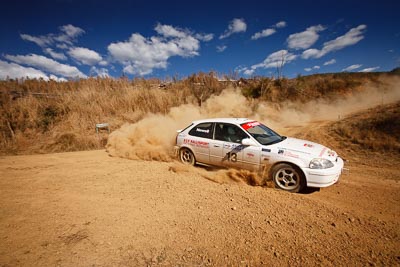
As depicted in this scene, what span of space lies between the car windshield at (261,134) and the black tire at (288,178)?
72 cm

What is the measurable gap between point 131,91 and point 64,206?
9.89 meters

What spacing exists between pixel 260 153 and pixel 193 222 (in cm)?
226

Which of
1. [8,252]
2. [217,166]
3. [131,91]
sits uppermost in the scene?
[131,91]

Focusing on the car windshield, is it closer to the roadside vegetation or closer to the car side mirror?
the car side mirror

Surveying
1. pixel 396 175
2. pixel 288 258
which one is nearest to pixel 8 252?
pixel 288 258

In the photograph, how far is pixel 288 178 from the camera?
4.30 meters

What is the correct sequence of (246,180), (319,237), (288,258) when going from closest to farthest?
(288,258)
(319,237)
(246,180)

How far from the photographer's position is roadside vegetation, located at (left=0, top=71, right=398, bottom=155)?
9.57m

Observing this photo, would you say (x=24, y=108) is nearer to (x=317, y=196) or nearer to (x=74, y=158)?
(x=74, y=158)

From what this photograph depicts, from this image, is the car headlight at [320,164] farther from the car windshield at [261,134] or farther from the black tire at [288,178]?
the car windshield at [261,134]

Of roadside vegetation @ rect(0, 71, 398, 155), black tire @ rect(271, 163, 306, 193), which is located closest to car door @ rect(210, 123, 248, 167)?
black tire @ rect(271, 163, 306, 193)

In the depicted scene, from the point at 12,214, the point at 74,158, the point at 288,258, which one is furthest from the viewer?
the point at 74,158

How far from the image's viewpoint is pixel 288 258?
8.09 ft

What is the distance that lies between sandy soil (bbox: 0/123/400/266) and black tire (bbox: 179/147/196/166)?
2.67 ft
